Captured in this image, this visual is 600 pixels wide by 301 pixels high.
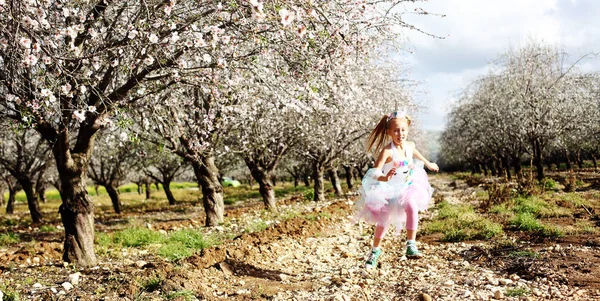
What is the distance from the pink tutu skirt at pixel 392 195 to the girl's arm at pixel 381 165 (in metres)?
0.08

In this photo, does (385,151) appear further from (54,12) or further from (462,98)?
(462,98)

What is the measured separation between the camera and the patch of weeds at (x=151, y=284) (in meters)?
5.91

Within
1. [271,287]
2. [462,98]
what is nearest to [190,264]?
[271,287]

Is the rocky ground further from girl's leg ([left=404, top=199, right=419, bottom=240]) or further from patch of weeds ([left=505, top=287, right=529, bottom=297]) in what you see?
girl's leg ([left=404, top=199, right=419, bottom=240])

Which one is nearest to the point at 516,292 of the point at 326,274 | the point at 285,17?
the point at 326,274

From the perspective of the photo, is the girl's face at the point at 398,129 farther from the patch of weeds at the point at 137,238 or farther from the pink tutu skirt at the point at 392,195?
the patch of weeds at the point at 137,238

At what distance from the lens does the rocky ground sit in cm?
593

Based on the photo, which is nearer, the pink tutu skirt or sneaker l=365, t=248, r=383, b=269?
the pink tutu skirt

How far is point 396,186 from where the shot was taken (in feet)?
23.0

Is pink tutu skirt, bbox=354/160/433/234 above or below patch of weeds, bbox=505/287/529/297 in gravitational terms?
above

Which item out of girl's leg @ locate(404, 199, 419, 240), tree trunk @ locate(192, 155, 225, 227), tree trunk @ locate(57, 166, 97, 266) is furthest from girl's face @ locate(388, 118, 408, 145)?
tree trunk @ locate(192, 155, 225, 227)

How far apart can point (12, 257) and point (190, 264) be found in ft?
15.5

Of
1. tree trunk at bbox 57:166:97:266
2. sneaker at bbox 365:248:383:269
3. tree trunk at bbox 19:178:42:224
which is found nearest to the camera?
sneaker at bbox 365:248:383:269

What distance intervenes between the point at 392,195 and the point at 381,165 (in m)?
0.54
